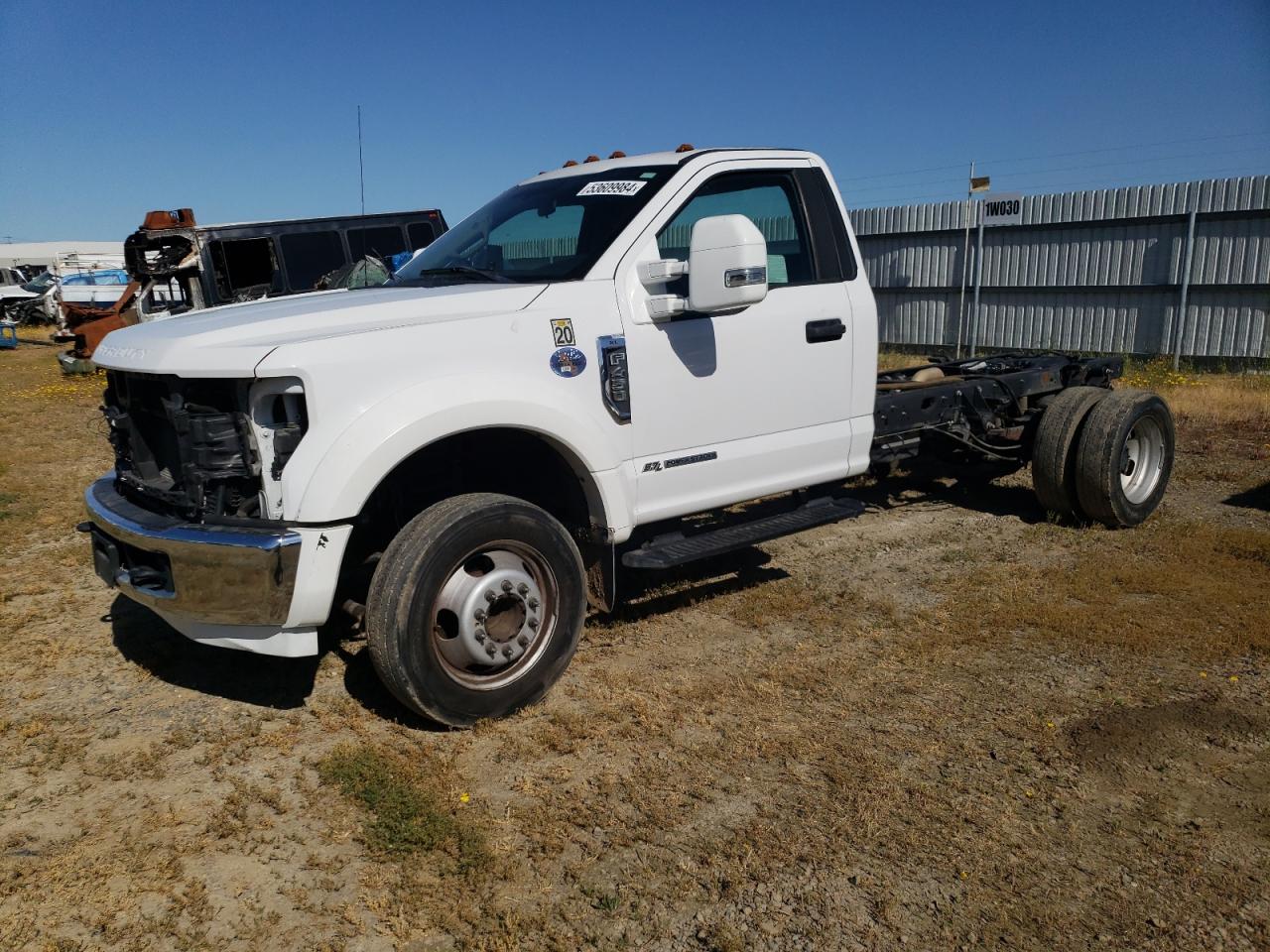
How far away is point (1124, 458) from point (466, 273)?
4584mm

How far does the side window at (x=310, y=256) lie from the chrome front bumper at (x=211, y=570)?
944 centimetres

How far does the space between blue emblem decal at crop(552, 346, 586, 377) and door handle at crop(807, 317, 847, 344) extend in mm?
1300

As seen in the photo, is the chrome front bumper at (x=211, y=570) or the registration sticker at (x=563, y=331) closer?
the chrome front bumper at (x=211, y=570)

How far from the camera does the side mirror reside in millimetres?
3934

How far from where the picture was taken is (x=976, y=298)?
17078 mm

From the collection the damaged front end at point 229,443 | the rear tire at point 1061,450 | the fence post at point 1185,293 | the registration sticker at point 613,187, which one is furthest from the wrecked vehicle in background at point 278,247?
the fence post at point 1185,293

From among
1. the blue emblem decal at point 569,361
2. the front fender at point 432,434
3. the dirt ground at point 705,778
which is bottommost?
the dirt ground at point 705,778

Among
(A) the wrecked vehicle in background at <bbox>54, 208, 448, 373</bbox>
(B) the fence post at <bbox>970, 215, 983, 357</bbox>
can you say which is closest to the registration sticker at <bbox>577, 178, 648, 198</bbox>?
(A) the wrecked vehicle in background at <bbox>54, 208, 448, 373</bbox>

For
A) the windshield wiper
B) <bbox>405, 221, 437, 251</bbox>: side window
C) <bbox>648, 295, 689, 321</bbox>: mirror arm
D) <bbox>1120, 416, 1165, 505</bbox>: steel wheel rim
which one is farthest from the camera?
<bbox>405, 221, 437, 251</bbox>: side window

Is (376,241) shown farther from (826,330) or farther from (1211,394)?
(1211,394)

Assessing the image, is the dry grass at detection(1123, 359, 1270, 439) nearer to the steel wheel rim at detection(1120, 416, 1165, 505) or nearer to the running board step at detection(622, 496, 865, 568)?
the steel wheel rim at detection(1120, 416, 1165, 505)

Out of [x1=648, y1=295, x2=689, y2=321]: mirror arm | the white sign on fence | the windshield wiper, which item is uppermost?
the white sign on fence

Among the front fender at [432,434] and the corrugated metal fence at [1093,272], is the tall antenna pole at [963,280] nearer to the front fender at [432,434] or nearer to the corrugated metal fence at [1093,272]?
the corrugated metal fence at [1093,272]

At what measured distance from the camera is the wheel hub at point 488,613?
371 centimetres
